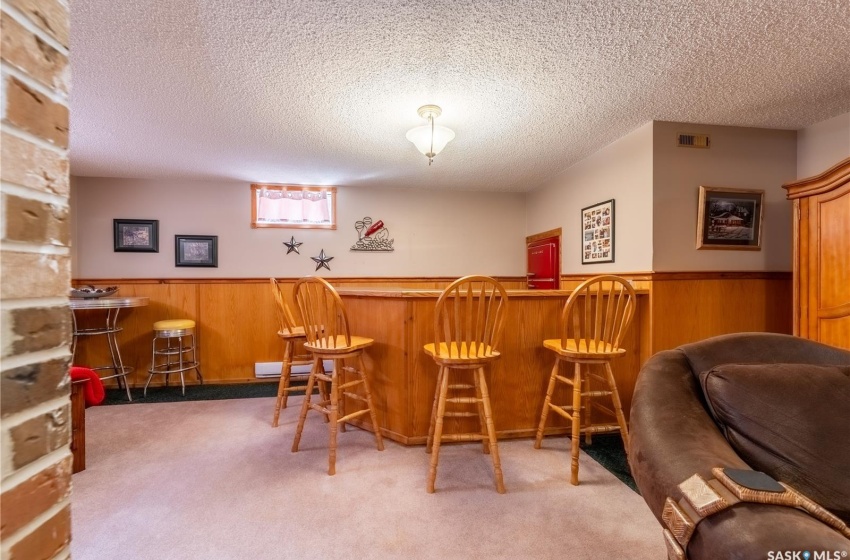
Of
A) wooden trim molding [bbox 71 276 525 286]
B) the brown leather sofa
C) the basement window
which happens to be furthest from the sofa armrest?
the basement window

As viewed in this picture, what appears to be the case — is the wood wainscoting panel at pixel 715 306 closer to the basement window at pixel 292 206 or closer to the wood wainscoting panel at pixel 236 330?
the basement window at pixel 292 206

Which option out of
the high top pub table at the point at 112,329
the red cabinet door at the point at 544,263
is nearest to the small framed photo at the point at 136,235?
the high top pub table at the point at 112,329

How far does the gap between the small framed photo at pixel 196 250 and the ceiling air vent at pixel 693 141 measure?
4.69 metres

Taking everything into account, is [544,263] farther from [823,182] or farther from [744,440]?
[744,440]

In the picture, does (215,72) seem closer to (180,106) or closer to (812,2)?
(180,106)

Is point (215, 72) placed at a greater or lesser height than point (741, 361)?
greater

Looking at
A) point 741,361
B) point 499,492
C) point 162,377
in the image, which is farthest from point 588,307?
point 162,377

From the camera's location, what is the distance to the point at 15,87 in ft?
1.79

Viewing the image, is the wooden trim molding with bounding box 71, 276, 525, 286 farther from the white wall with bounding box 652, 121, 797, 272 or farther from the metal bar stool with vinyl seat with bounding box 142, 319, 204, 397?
the white wall with bounding box 652, 121, 797, 272

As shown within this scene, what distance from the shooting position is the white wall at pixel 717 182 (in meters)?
2.60

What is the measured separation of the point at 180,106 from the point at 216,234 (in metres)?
2.07

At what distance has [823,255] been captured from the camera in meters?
2.06

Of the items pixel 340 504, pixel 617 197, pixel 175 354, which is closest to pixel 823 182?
pixel 617 197

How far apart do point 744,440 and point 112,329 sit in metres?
4.72
